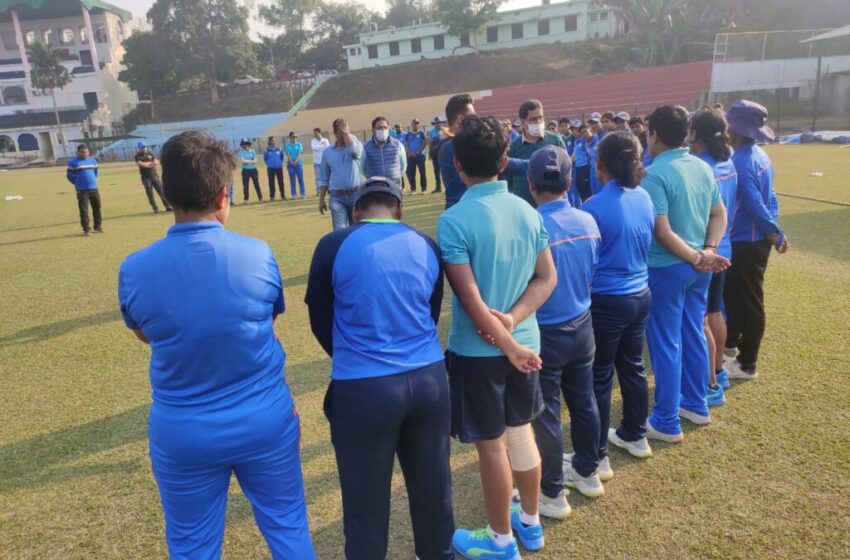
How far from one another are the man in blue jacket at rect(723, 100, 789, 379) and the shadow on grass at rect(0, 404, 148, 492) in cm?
451

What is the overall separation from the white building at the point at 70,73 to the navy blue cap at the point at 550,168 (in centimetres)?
6818

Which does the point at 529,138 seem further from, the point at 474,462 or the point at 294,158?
the point at 294,158

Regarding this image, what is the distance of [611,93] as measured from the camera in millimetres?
39812

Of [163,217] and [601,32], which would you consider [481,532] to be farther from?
[601,32]

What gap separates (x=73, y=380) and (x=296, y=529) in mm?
4004

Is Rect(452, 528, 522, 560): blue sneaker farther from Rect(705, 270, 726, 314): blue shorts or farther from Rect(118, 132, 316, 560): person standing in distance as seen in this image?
Rect(705, 270, 726, 314): blue shorts

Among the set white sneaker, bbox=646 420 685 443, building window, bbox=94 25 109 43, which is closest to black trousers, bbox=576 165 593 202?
white sneaker, bbox=646 420 685 443

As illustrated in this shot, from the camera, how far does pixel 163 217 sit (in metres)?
15.1

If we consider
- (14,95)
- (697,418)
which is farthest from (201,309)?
(14,95)

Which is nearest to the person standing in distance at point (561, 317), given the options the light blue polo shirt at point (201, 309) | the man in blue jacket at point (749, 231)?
the light blue polo shirt at point (201, 309)

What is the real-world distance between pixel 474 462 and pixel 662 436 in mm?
1231

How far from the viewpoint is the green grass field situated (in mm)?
2863

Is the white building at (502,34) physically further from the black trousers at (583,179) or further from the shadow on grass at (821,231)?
the black trousers at (583,179)

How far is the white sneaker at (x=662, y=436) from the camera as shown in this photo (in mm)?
3611
